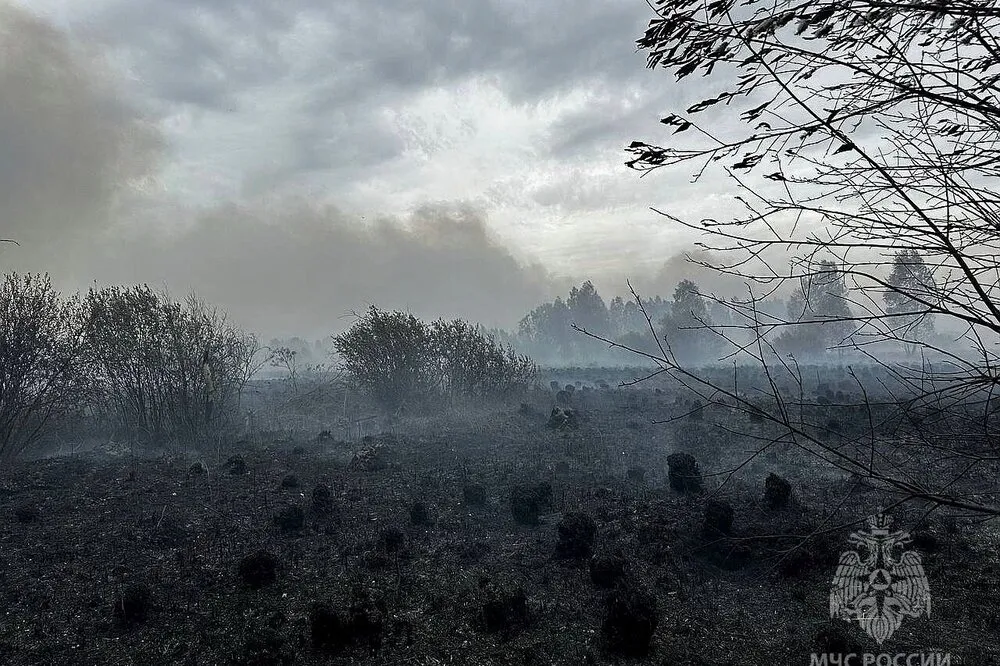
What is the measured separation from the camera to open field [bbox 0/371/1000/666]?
6.04 metres

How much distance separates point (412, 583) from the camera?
24.9 feet

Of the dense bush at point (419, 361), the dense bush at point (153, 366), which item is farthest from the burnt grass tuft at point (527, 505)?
the dense bush at point (419, 361)

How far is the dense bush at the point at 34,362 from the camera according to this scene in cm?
1315

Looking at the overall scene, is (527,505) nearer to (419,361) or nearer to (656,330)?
(419,361)

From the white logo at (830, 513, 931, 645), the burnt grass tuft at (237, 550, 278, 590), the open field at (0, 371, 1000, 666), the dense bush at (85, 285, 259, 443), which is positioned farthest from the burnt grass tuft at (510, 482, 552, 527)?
the dense bush at (85, 285, 259, 443)

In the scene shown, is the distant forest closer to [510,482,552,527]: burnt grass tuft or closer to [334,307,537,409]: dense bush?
[334,307,537,409]: dense bush

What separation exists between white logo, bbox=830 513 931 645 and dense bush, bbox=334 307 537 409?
20560mm

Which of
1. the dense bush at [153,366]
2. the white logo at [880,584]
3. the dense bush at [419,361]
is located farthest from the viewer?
the dense bush at [419,361]

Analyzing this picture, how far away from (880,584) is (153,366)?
2018 cm

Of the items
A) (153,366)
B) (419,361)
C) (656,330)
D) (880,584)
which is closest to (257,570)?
(880,584)

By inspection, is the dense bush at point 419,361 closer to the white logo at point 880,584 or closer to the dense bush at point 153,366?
the dense bush at point 153,366

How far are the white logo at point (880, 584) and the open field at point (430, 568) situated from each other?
167 mm

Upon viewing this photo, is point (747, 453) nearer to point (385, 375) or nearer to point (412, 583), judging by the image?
point (412, 583)

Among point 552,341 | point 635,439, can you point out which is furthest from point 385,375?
point 552,341
